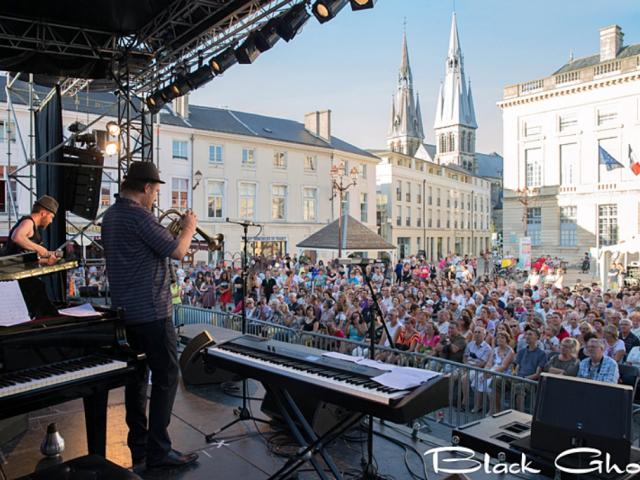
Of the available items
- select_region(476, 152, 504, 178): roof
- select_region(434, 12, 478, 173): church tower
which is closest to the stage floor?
select_region(434, 12, 478, 173): church tower

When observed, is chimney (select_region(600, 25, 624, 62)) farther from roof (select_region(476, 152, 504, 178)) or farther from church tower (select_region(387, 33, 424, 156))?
roof (select_region(476, 152, 504, 178))

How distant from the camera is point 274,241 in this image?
32000 mm

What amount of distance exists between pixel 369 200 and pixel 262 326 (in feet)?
101

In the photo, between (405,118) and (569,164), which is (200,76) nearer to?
(569,164)

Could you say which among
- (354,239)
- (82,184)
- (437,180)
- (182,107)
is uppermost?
(182,107)

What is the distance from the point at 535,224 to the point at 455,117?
1733 inches

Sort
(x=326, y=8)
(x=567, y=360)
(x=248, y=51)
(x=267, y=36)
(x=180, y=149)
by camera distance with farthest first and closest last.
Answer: (x=180, y=149) → (x=248, y=51) → (x=267, y=36) → (x=326, y=8) → (x=567, y=360)

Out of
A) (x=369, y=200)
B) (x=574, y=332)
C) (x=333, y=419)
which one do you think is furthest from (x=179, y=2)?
(x=369, y=200)

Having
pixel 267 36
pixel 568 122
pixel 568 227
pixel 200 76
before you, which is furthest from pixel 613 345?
pixel 568 122

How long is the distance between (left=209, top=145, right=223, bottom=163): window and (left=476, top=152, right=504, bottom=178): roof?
2524 inches

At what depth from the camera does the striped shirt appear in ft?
10.5

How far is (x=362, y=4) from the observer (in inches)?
240

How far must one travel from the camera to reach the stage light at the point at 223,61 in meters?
8.03

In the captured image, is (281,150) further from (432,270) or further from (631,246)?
(631,246)
